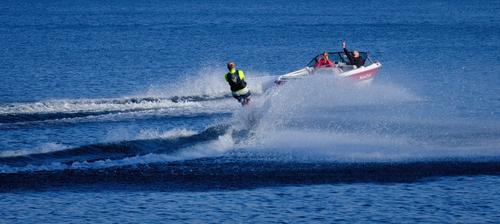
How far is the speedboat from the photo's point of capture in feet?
124

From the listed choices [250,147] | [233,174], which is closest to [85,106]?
[250,147]

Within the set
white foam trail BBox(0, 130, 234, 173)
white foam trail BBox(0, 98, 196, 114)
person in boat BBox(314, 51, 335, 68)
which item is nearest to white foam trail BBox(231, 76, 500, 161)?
white foam trail BBox(0, 130, 234, 173)

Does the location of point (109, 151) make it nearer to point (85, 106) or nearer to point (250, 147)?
point (250, 147)

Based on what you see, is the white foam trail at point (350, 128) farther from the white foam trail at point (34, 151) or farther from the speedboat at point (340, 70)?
the white foam trail at point (34, 151)

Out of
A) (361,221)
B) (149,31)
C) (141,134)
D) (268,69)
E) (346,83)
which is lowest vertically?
(361,221)

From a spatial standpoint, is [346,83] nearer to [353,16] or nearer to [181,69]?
[181,69]

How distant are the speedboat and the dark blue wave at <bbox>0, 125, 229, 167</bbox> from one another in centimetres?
1066

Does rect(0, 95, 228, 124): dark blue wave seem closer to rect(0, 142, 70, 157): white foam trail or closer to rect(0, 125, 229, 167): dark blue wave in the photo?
rect(0, 142, 70, 157): white foam trail

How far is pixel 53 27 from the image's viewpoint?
10988 cm

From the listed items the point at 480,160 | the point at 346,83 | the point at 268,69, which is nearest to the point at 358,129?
the point at 480,160

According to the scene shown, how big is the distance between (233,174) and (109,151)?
3.96 meters

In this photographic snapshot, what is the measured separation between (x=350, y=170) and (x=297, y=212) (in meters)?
3.56

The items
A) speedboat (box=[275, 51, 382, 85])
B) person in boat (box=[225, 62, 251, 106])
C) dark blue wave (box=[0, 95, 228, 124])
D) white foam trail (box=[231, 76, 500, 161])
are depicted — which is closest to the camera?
white foam trail (box=[231, 76, 500, 161])

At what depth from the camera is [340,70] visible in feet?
127
